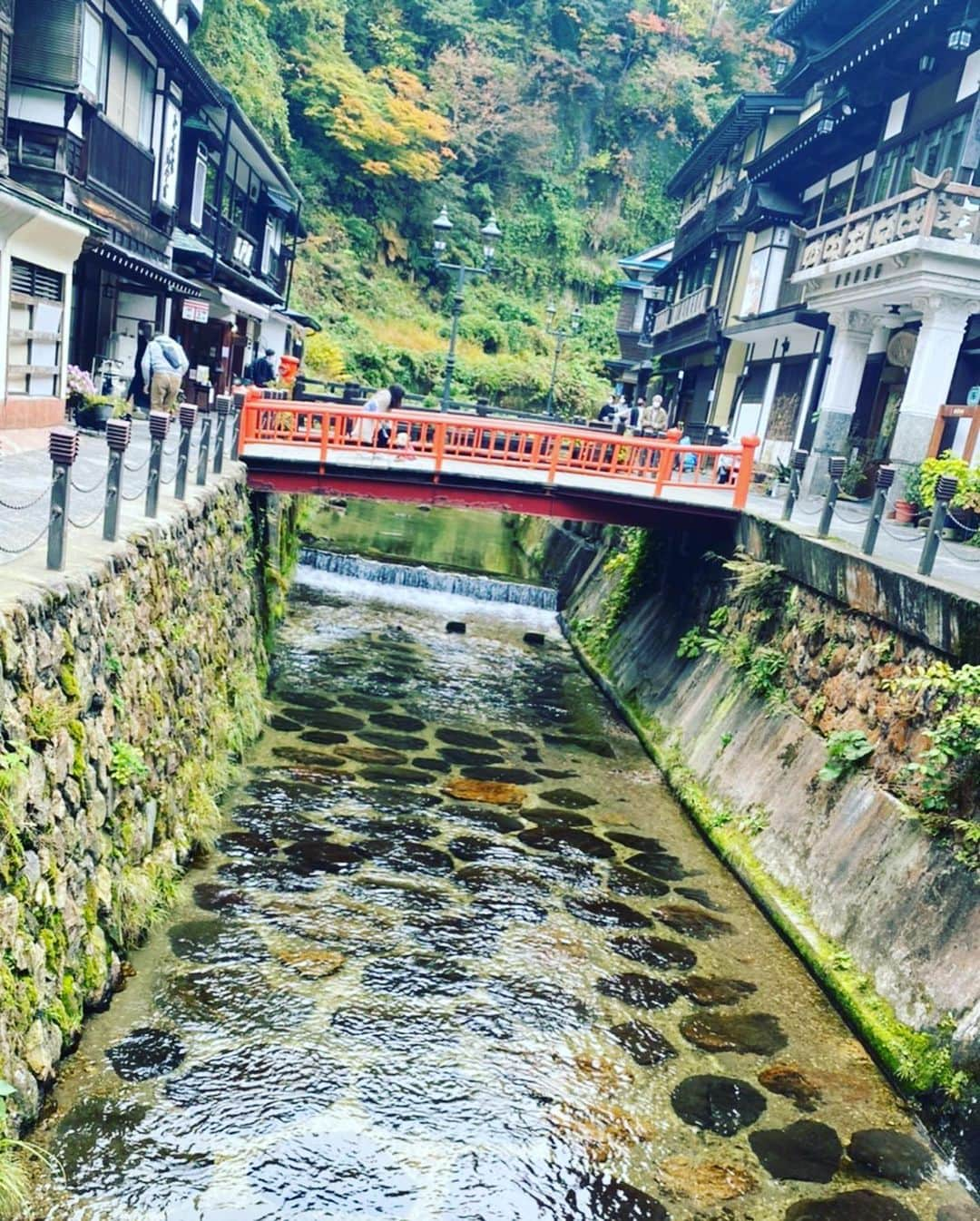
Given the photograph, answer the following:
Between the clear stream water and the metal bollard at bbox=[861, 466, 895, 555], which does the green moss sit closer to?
the clear stream water

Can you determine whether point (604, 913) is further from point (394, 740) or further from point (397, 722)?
point (397, 722)

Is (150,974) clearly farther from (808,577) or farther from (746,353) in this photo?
(746,353)

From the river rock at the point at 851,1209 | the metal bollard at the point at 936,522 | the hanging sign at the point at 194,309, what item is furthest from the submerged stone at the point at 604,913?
the hanging sign at the point at 194,309

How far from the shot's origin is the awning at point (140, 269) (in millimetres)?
17266

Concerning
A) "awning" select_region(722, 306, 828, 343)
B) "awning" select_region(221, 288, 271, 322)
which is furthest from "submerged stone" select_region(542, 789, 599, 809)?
"awning" select_region(221, 288, 271, 322)

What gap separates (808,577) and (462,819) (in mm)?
5784

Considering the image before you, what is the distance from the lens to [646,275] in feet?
168

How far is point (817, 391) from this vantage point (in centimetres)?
2375

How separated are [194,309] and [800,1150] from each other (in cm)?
2220

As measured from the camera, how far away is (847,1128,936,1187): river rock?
23.0ft

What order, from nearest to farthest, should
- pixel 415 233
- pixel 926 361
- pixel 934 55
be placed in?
1. pixel 926 361
2. pixel 934 55
3. pixel 415 233

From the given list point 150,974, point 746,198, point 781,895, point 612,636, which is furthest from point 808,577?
point 746,198

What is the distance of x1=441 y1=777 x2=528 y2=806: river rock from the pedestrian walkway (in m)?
5.53

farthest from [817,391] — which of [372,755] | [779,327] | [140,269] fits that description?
[140,269]
